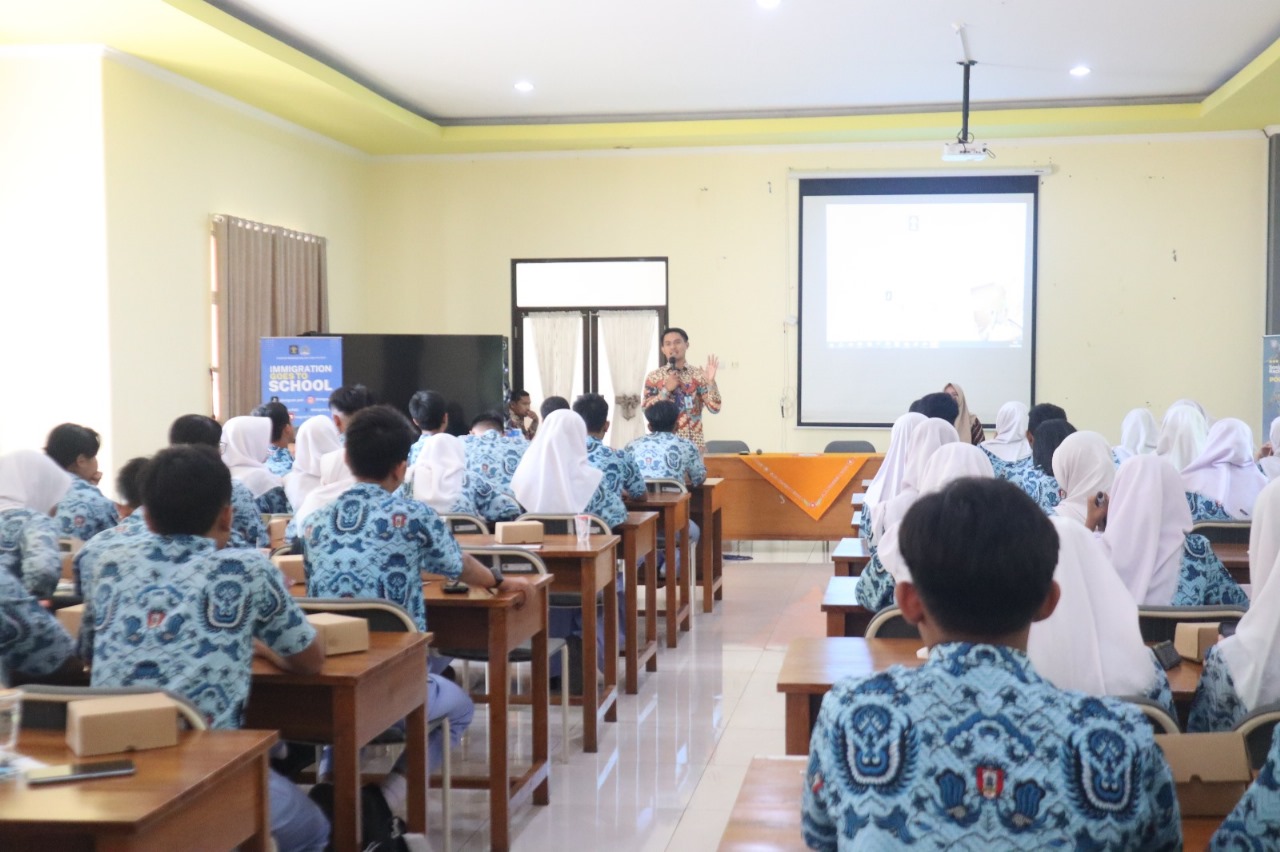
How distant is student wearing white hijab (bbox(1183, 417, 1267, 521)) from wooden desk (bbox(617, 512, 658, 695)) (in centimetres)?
251

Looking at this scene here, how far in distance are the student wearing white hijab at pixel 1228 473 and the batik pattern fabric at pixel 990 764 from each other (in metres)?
4.94

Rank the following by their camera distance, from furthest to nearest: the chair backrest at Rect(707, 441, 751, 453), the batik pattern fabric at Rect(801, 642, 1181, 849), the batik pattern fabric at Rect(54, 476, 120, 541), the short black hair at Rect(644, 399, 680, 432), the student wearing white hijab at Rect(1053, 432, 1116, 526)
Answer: the chair backrest at Rect(707, 441, 751, 453), the short black hair at Rect(644, 399, 680, 432), the batik pattern fabric at Rect(54, 476, 120, 541), the student wearing white hijab at Rect(1053, 432, 1116, 526), the batik pattern fabric at Rect(801, 642, 1181, 849)

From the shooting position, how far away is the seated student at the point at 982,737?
134 cm

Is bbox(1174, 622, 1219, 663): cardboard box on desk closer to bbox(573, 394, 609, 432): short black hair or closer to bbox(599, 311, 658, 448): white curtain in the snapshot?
bbox(573, 394, 609, 432): short black hair

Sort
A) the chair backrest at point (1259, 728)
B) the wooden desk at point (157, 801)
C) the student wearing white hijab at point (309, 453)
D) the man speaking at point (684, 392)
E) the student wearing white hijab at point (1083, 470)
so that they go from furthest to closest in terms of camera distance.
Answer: the man speaking at point (684, 392) < the student wearing white hijab at point (309, 453) < the student wearing white hijab at point (1083, 470) < the chair backrest at point (1259, 728) < the wooden desk at point (157, 801)

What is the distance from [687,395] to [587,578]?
16.1 feet

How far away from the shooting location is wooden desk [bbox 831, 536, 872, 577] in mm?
4535

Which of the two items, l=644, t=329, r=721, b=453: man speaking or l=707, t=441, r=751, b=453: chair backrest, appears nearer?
l=644, t=329, r=721, b=453: man speaking

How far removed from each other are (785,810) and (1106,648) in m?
0.66

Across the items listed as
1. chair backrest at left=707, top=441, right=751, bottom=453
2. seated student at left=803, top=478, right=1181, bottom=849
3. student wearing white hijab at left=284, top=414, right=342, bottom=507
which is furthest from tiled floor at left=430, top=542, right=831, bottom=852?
chair backrest at left=707, top=441, right=751, bottom=453

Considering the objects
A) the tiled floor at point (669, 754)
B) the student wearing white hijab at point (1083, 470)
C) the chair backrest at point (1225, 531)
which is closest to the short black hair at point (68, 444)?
the tiled floor at point (669, 754)

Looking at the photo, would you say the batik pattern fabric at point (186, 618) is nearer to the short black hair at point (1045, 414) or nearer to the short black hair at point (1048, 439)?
the short black hair at point (1048, 439)

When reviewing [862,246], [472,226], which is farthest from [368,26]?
[862,246]

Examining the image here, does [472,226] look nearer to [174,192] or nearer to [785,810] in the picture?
[174,192]
